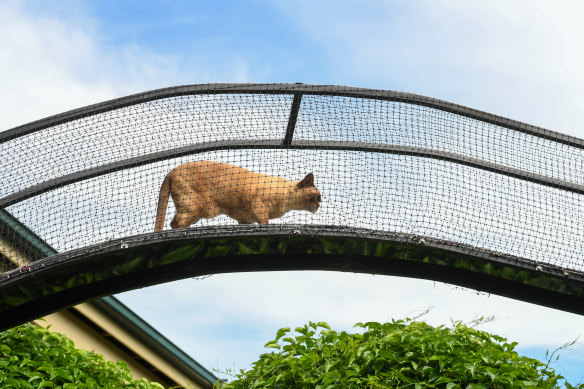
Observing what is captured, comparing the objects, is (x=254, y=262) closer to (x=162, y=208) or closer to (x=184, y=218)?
(x=162, y=208)

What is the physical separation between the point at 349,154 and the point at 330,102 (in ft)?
1.25

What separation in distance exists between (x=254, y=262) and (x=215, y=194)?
1141 millimetres

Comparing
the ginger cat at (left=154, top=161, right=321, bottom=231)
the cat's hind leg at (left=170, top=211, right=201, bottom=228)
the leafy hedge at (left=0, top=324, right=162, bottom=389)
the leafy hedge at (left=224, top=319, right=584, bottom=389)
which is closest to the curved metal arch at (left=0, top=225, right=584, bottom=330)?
the leafy hedge at (left=224, top=319, right=584, bottom=389)

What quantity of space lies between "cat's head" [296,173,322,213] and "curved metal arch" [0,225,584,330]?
34.7 inches

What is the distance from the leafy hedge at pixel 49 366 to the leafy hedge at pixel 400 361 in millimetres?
1610

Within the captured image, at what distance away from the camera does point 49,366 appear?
5277 mm

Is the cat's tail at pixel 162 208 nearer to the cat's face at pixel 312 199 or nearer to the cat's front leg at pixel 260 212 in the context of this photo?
the cat's front leg at pixel 260 212

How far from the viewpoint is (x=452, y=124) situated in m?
4.62

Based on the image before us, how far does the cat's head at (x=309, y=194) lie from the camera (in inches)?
204

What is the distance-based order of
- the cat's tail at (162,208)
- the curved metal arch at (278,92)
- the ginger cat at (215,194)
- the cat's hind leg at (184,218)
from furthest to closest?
the cat's hind leg at (184,218)
the ginger cat at (215,194)
the cat's tail at (162,208)
the curved metal arch at (278,92)

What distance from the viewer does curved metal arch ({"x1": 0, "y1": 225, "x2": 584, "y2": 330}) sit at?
4.05 m

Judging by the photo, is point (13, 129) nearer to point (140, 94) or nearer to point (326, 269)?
point (140, 94)

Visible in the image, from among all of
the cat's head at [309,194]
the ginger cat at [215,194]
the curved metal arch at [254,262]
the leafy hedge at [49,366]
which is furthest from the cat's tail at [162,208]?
the leafy hedge at [49,366]

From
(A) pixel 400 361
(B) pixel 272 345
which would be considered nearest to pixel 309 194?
(B) pixel 272 345
